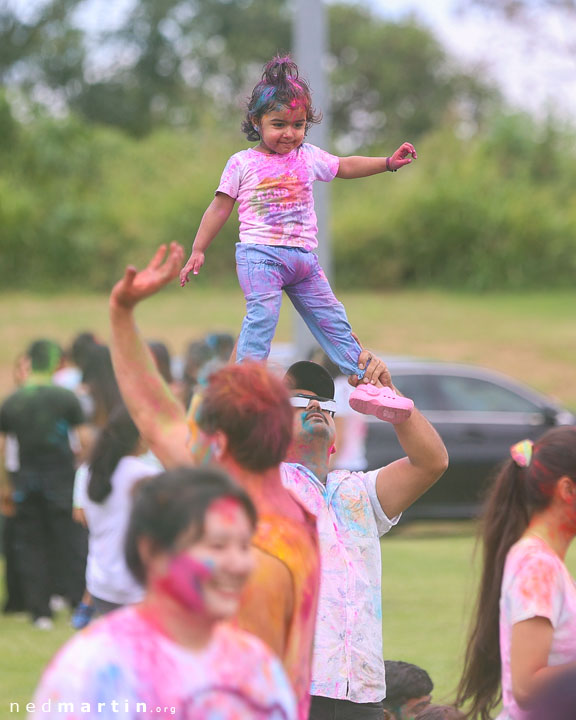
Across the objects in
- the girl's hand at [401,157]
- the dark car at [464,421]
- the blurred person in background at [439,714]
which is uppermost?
the girl's hand at [401,157]

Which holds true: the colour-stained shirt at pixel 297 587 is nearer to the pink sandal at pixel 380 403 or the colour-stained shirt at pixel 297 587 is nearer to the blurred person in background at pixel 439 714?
the pink sandal at pixel 380 403

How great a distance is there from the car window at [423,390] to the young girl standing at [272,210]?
A: 8.98 meters

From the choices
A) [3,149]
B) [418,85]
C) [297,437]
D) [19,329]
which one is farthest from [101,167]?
[297,437]

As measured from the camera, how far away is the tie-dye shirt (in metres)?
3.06

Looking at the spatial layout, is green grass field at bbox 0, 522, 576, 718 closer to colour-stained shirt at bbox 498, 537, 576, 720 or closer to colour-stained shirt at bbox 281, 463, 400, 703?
colour-stained shirt at bbox 498, 537, 576, 720

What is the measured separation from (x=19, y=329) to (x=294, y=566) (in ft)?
67.2

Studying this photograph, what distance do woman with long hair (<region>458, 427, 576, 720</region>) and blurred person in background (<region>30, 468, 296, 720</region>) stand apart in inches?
47.0

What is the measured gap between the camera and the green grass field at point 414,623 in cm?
645

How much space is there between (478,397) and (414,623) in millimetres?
4707

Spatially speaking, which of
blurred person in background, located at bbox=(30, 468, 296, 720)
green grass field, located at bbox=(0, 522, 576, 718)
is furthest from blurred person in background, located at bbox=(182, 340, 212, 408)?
blurred person in background, located at bbox=(30, 468, 296, 720)

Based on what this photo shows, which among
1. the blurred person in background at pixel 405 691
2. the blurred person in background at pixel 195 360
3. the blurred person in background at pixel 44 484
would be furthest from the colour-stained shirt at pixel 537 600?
the blurred person in background at pixel 44 484

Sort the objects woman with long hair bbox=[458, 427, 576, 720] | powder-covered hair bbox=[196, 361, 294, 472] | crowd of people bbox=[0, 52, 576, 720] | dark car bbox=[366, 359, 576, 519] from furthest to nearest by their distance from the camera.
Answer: dark car bbox=[366, 359, 576, 519] → woman with long hair bbox=[458, 427, 576, 720] → powder-covered hair bbox=[196, 361, 294, 472] → crowd of people bbox=[0, 52, 576, 720]

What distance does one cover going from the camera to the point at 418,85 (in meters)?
40.2

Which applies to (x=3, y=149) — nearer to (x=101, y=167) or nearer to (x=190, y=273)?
(x=101, y=167)
